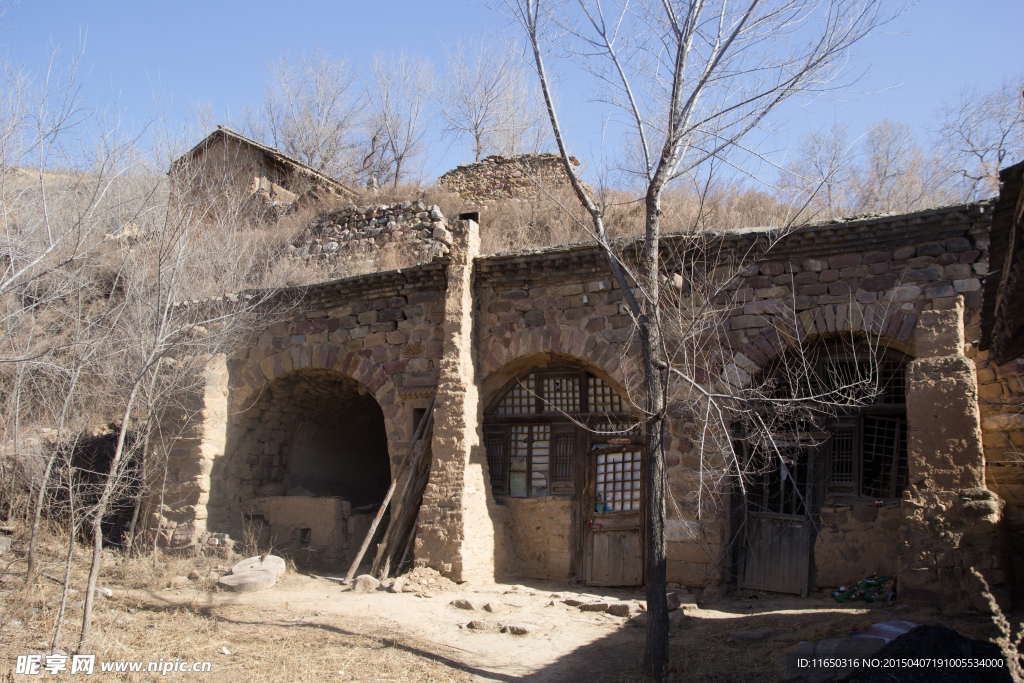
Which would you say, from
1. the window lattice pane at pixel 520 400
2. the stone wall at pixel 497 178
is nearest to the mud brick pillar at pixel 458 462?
the window lattice pane at pixel 520 400

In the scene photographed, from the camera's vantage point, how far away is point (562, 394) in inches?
404

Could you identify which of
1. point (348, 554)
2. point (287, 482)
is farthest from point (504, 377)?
point (287, 482)

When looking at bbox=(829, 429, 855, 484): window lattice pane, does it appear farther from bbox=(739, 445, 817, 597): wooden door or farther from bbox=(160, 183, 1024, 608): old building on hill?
bbox=(739, 445, 817, 597): wooden door

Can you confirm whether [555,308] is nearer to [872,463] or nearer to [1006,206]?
[872,463]

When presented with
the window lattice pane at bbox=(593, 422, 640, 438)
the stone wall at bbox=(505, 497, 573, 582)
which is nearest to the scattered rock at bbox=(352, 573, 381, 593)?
the stone wall at bbox=(505, 497, 573, 582)

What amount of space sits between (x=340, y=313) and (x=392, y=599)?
14.7 ft

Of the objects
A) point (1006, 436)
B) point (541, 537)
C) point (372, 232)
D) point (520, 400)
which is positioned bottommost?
point (541, 537)

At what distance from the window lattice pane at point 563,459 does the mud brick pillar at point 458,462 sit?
1.10 m

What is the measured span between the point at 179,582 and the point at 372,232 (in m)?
8.92

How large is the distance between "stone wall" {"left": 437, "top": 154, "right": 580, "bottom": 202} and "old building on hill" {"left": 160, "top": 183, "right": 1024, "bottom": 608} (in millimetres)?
7708

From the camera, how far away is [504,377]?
10328 mm

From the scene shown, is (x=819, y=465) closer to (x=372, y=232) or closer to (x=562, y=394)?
(x=562, y=394)

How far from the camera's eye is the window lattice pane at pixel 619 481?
9.65 m

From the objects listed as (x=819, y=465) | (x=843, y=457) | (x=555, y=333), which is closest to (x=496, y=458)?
(x=555, y=333)
